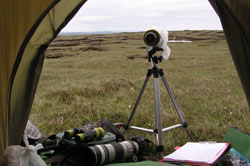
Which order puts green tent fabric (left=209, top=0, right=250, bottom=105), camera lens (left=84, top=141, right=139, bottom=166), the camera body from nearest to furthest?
green tent fabric (left=209, top=0, right=250, bottom=105)
camera lens (left=84, top=141, right=139, bottom=166)
the camera body

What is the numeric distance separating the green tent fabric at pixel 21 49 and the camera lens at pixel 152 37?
60.5 inches

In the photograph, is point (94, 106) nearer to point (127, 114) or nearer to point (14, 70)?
point (127, 114)

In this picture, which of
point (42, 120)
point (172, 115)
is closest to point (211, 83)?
point (172, 115)

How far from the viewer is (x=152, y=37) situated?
14.1 feet

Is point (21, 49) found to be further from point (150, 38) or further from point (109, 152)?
point (150, 38)

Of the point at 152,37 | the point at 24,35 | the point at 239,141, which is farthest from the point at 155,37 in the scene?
the point at 24,35

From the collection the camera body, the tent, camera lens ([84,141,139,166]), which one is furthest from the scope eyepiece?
the tent

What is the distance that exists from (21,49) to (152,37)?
7.05 ft

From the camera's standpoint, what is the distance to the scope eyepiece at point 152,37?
14.1 feet

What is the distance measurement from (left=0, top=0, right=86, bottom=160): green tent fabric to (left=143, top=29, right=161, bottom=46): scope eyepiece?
1538 mm

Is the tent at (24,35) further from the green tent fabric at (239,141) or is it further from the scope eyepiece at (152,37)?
the scope eyepiece at (152,37)

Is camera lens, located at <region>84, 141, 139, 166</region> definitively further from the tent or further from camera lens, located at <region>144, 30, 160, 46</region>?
camera lens, located at <region>144, 30, 160, 46</region>

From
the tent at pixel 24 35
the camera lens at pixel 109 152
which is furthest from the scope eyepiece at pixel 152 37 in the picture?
the tent at pixel 24 35

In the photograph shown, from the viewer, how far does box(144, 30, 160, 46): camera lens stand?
4.29m
